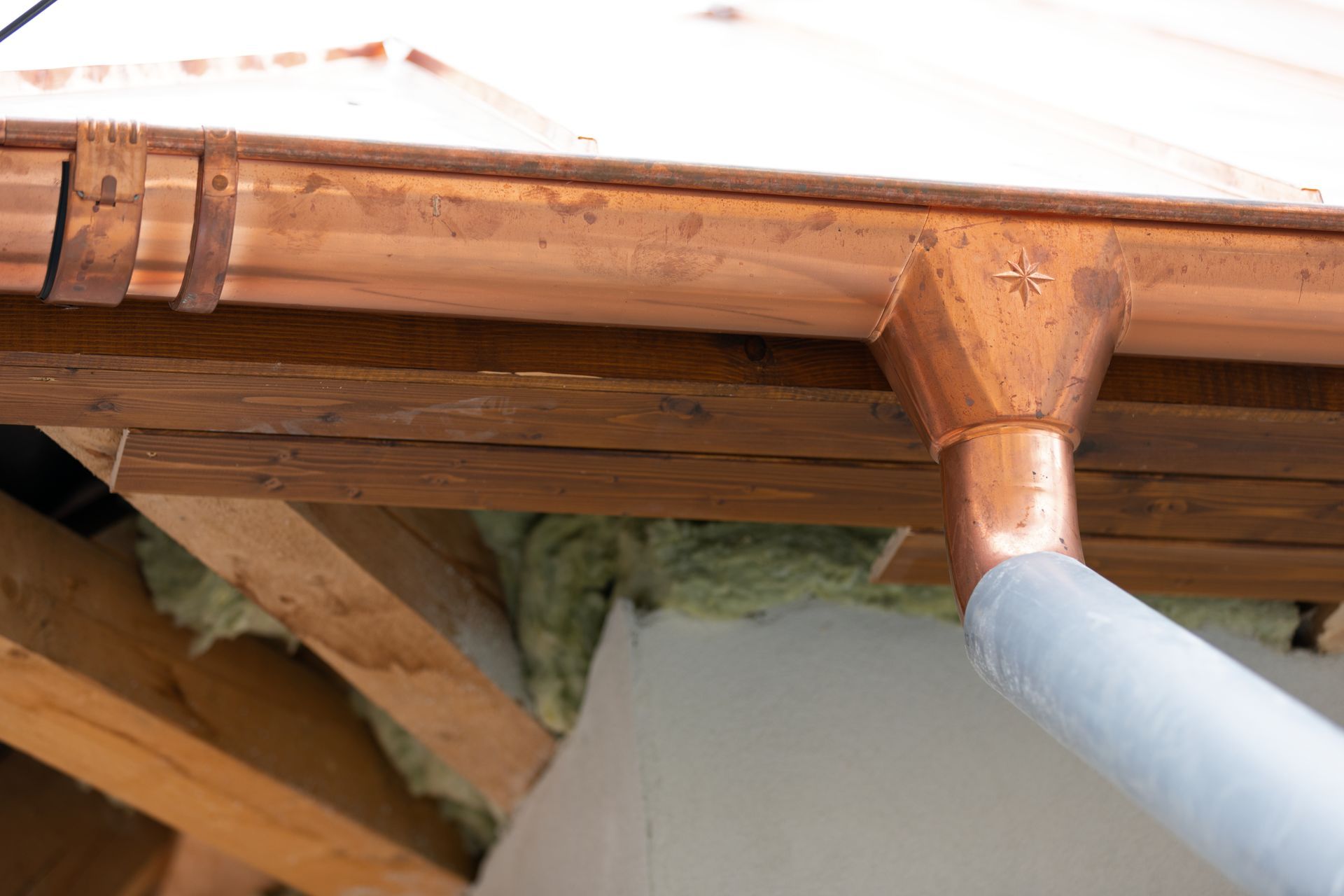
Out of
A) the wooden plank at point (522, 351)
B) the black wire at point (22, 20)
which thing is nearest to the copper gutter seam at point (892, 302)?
the wooden plank at point (522, 351)

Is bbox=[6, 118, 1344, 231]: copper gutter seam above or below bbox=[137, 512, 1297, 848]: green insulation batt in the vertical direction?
above

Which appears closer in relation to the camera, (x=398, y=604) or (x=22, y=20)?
(x=22, y=20)

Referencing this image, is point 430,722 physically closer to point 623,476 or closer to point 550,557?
point 550,557

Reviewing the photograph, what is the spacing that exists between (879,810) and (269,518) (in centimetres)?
88

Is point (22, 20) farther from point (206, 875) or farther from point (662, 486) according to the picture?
point (206, 875)

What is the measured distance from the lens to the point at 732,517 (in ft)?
4.55

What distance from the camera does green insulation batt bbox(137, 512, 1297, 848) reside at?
1684mm

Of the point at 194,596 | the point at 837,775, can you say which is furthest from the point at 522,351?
the point at 194,596

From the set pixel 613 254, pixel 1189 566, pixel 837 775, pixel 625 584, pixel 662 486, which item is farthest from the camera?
pixel 625 584

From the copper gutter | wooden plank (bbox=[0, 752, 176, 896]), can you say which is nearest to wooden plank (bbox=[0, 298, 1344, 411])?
the copper gutter

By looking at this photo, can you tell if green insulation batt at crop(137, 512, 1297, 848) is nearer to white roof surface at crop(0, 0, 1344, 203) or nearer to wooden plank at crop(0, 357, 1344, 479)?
wooden plank at crop(0, 357, 1344, 479)

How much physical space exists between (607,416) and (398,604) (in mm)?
595

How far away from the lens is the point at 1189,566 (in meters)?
1.51

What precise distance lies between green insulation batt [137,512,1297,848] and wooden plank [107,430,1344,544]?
30cm
